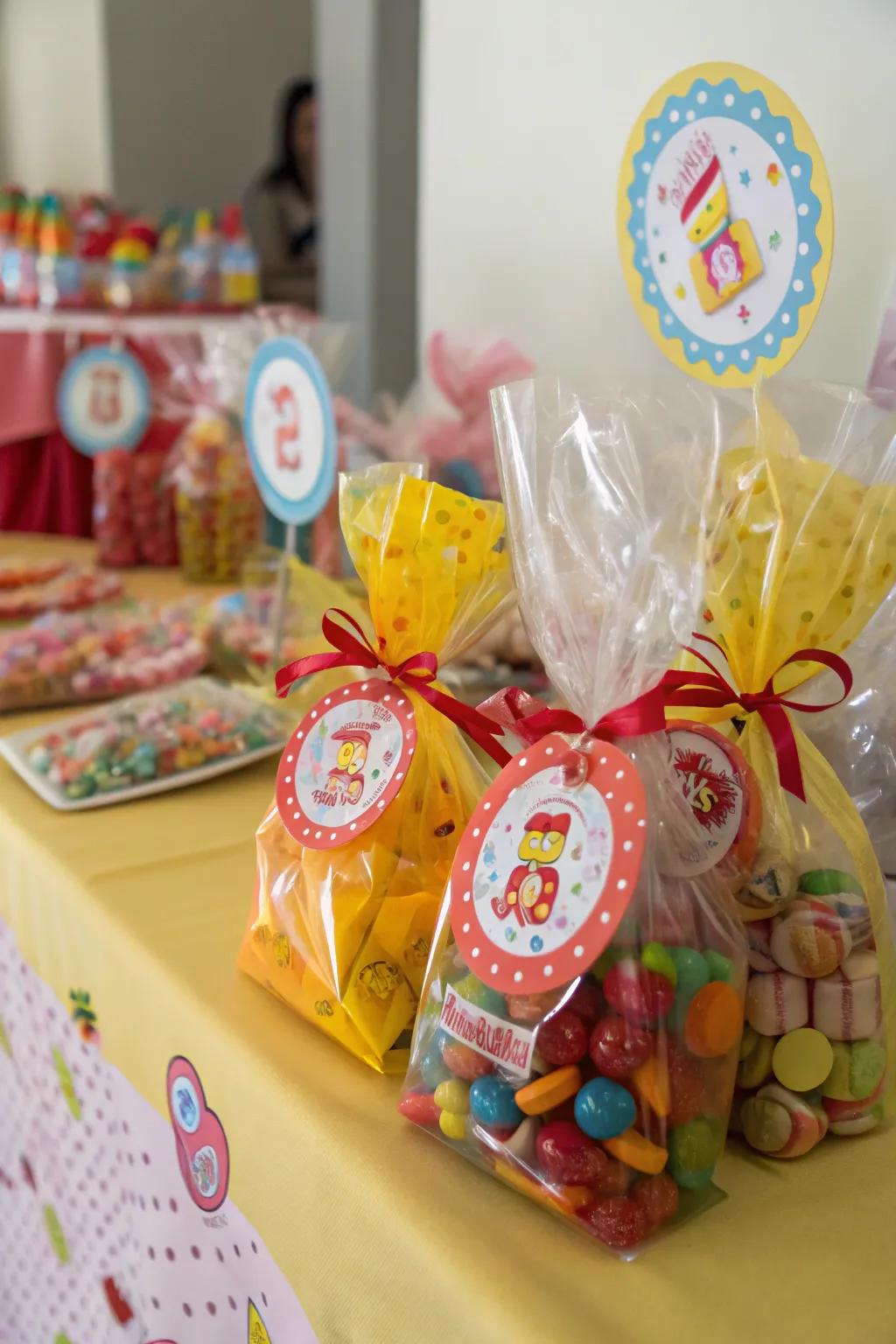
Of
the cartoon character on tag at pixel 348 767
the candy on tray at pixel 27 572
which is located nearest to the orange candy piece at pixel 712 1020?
the cartoon character on tag at pixel 348 767

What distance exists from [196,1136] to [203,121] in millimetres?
3227

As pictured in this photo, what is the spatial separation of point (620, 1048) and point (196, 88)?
11.1 ft

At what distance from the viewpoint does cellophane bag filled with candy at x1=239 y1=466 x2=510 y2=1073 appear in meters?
0.67

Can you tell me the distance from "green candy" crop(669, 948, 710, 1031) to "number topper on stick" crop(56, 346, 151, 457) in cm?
174

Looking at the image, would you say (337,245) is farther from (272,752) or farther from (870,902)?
(870,902)

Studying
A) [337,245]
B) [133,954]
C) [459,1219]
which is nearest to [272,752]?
[133,954]

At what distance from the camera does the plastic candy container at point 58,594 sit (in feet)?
5.21

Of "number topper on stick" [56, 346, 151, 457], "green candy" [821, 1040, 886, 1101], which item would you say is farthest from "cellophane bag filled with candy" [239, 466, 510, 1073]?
"number topper on stick" [56, 346, 151, 457]

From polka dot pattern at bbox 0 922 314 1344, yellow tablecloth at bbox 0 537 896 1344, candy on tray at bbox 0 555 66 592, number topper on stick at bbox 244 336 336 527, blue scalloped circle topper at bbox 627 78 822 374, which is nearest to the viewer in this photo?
yellow tablecloth at bbox 0 537 896 1344

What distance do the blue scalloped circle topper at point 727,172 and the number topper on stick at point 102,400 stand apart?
1.24 meters

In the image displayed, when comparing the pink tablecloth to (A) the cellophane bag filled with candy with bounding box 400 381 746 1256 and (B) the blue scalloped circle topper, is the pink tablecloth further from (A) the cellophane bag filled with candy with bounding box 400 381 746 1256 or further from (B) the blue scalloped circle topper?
(A) the cellophane bag filled with candy with bounding box 400 381 746 1256

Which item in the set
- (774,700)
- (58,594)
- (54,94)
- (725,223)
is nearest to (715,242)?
(725,223)

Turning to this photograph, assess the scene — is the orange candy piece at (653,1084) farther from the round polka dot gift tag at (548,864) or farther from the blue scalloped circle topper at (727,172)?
the blue scalloped circle topper at (727,172)

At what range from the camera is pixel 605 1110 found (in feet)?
1.69
